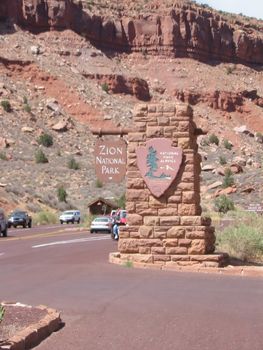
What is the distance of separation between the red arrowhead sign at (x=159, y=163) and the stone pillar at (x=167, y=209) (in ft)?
0.41

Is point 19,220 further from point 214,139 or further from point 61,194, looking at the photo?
point 214,139

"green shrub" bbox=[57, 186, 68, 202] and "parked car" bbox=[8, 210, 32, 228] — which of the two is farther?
"green shrub" bbox=[57, 186, 68, 202]

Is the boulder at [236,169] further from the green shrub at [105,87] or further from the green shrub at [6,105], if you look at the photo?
the green shrub at [105,87]

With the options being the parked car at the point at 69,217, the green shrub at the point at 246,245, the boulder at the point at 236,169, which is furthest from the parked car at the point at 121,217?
the boulder at the point at 236,169

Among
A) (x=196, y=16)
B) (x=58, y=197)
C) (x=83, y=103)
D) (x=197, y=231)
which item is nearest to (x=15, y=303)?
(x=197, y=231)

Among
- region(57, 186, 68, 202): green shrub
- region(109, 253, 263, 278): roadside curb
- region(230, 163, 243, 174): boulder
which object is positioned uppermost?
region(230, 163, 243, 174): boulder

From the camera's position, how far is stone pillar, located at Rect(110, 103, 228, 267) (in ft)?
66.4

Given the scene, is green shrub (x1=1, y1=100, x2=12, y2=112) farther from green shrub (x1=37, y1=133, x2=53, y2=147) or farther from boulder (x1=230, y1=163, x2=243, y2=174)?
boulder (x1=230, y1=163, x2=243, y2=174)

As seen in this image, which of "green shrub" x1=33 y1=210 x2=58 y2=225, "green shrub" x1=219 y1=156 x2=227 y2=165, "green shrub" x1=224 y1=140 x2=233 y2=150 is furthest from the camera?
"green shrub" x1=224 y1=140 x2=233 y2=150

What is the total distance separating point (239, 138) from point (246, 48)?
33.4 meters

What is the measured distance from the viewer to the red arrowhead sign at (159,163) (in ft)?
67.1

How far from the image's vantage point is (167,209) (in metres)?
20.5

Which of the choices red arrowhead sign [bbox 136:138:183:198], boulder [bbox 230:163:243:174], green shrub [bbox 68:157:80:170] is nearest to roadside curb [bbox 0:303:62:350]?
red arrowhead sign [bbox 136:138:183:198]

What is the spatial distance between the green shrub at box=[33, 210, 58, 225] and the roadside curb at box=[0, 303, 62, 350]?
52.3m
